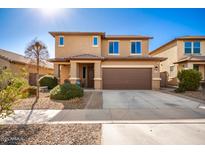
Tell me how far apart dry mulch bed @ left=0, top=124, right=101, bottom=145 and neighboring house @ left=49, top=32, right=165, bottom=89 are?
10.7m

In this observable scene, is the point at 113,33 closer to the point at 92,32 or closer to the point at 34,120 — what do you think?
the point at 92,32

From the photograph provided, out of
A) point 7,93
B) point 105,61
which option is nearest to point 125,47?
point 105,61

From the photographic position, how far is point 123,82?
51.3ft

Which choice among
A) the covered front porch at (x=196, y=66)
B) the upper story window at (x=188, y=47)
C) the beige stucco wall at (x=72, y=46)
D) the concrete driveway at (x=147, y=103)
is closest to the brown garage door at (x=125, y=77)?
the beige stucco wall at (x=72, y=46)

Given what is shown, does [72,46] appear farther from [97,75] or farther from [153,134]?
[153,134]

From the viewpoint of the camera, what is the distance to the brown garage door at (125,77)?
15617mm

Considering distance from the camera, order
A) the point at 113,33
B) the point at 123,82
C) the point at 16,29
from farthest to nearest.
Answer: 1. the point at 113,33
2. the point at 123,82
3. the point at 16,29

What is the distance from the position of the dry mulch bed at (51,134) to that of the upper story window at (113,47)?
1423 centimetres

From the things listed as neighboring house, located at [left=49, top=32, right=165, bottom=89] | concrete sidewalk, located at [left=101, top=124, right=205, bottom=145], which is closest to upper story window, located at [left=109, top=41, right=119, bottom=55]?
neighboring house, located at [left=49, top=32, right=165, bottom=89]

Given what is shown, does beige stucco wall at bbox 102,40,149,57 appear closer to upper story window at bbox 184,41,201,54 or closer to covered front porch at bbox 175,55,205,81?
covered front porch at bbox 175,55,205,81

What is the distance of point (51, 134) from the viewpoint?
404 cm

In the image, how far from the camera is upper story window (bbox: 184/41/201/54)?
61.7 feet
